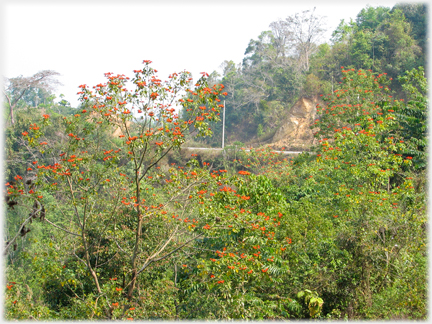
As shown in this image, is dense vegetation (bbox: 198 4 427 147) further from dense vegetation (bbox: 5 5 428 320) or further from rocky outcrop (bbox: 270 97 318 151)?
dense vegetation (bbox: 5 5 428 320)

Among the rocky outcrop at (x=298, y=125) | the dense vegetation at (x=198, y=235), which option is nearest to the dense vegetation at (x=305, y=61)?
the rocky outcrop at (x=298, y=125)

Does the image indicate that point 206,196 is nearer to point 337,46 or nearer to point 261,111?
point 337,46

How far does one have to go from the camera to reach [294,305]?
504 cm

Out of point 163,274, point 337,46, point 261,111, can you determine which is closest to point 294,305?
point 163,274

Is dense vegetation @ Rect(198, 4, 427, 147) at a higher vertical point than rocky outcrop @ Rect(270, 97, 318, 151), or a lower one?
higher

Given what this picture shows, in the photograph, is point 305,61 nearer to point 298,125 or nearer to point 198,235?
point 298,125

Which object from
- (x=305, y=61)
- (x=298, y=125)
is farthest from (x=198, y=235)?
(x=305, y=61)

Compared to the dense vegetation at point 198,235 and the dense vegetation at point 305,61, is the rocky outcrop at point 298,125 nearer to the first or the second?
the dense vegetation at point 305,61

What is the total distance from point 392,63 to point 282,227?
17306mm

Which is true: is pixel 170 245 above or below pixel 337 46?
below

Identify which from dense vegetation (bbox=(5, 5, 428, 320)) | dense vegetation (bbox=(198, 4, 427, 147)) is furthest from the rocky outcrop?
dense vegetation (bbox=(5, 5, 428, 320))

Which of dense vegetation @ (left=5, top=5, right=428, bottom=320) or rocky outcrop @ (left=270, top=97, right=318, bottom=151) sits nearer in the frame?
dense vegetation @ (left=5, top=5, right=428, bottom=320)

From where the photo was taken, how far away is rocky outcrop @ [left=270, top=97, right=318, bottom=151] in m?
22.0

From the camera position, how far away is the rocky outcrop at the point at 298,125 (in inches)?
867
